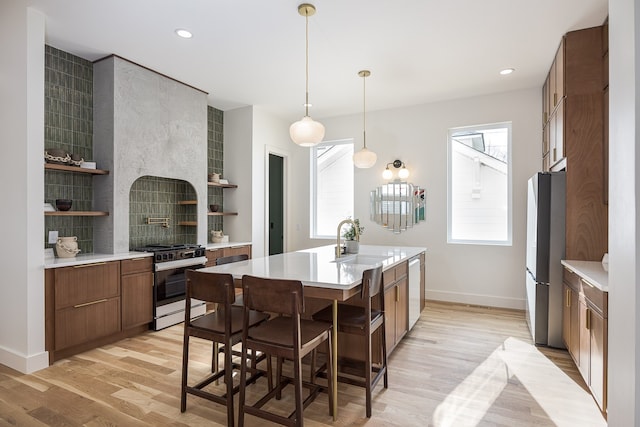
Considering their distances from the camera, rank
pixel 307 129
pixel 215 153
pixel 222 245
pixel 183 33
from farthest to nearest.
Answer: pixel 215 153
pixel 222 245
pixel 183 33
pixel 307 129

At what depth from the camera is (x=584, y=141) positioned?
319 centimetres

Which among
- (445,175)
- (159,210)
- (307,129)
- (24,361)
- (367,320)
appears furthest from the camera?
(445,175)

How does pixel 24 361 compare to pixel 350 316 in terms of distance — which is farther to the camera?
pixel 24 361

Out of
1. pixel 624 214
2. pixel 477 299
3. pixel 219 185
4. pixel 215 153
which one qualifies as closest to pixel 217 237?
pixel 219 185

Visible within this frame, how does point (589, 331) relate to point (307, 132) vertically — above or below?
below

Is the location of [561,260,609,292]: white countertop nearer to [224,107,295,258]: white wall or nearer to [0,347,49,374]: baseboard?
[224,107,295,258]: white wall

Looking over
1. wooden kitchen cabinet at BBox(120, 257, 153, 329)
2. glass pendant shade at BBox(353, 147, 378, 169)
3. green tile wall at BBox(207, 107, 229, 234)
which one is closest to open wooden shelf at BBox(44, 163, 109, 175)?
wooden kitchen cabinet at BBox(120, 257, 153, 329)

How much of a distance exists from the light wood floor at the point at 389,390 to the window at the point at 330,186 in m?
2.91

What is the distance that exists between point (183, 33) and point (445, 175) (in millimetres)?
3831

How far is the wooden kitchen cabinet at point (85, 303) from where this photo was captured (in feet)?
10.1

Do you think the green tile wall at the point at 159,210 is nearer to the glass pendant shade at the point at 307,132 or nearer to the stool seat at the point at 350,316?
the glass pendant shade at the point at 307,132

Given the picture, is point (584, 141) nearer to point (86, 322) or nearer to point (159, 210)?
point (159, 210)

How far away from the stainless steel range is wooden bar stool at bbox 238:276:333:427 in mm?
2198

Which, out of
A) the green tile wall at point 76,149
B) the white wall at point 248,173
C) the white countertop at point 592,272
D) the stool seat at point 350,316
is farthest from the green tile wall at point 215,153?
the white countertop at point 592,272
